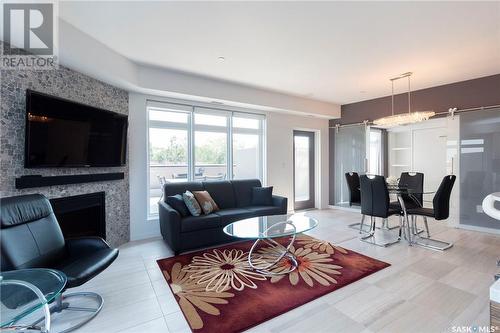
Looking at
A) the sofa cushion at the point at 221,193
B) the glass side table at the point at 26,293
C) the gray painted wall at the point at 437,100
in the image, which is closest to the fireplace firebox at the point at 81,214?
the glass side table at the point at 26,293

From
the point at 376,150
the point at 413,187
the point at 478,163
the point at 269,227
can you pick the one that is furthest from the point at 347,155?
the point at 269,227

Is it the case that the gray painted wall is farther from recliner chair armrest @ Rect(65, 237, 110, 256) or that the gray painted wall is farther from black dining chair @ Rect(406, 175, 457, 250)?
recliner chair armrest @ Rect(65, 237, 110, 256)

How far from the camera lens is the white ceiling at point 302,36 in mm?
2314

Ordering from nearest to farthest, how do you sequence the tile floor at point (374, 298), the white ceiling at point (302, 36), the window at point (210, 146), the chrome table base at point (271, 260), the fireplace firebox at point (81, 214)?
1. the tile floor at point (374, 298)
2. the white ceiling at point (302, 36)
3. the chrome table base at point (271, 260)
4. the fireplace firebox at point (81, 214)
5. the window at point (210, 146)

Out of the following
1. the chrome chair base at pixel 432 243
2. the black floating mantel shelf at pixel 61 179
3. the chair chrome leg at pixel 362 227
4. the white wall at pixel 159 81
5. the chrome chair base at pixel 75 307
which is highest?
the white wall at pixel 159 81

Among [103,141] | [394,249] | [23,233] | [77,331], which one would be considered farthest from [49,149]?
[394,249]

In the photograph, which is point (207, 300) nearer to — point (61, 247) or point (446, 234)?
point (61, 247)

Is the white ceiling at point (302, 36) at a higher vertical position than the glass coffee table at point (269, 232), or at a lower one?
higher

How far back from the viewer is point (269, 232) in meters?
2.87

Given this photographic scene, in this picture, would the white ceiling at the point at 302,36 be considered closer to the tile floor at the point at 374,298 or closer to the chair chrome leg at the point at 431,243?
the chair chrome leg at the point at 431,243

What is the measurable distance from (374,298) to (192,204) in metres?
2.54

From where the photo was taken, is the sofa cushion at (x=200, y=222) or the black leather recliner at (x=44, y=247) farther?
the sofa cushion at (x=200, y=222)

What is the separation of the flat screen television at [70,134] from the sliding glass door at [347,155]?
510 centimetres

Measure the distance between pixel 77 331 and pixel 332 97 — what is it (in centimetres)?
575
